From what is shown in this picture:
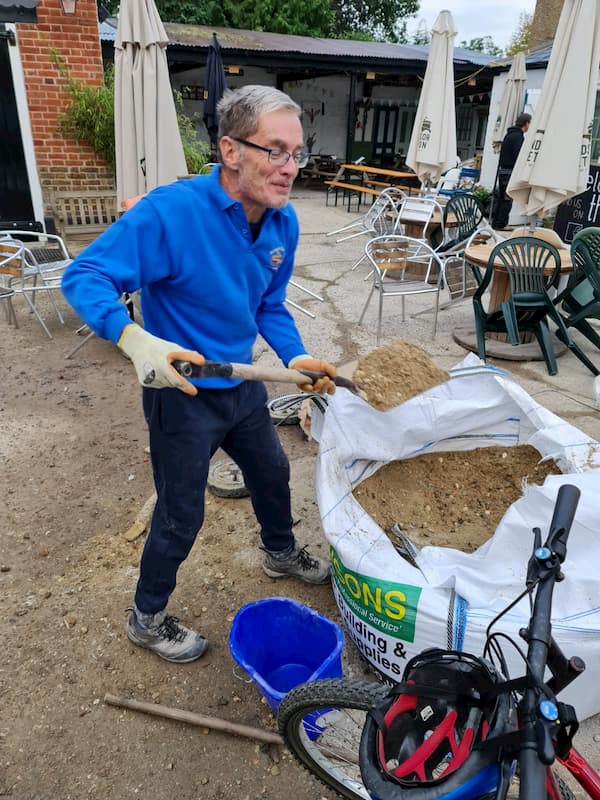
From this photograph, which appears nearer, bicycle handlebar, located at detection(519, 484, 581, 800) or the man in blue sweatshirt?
bicycle handlebar, located at detection(519, 484, 581, 800)

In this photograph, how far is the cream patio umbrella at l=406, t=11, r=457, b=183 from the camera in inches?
298

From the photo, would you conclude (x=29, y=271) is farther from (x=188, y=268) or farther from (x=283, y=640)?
(x=283, y=640)

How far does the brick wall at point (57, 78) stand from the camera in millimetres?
7378

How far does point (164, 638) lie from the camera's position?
7.22 ft

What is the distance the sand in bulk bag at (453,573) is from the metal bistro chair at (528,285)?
95.2 inches

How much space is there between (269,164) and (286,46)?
15179mm

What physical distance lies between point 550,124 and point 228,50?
423 inches

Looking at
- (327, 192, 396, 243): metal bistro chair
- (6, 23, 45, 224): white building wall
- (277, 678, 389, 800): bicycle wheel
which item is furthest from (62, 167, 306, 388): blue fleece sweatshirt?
(6, 23, 45, 224): white building wall

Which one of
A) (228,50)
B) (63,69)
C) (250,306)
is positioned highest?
(228,50)

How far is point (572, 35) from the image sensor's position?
484cm

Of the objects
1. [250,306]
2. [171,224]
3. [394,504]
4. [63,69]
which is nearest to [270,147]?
[171,224]

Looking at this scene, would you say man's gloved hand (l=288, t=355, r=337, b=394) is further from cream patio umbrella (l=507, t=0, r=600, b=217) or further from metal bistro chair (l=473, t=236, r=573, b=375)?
cream patio umbrella (l=507, t=0, r=600, b=217)

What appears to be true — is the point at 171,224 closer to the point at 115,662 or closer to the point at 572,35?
the point at 115,662

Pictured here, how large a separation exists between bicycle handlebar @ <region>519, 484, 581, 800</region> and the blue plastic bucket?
3.39ft
